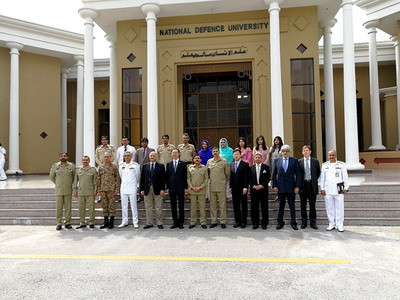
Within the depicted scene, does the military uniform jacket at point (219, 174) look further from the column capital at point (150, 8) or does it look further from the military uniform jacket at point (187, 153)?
the column capital at point (150, 8)

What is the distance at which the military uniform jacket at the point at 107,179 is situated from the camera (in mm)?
7586

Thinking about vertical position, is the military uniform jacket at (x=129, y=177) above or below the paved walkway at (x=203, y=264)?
above

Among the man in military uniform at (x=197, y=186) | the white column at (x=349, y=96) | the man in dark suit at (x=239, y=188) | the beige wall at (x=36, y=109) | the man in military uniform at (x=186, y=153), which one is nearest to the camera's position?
the man in dark suit at (x=239, y=188)

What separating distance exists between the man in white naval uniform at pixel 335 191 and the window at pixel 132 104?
7.79m

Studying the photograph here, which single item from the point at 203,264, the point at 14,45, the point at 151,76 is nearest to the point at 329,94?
the point at 151,76

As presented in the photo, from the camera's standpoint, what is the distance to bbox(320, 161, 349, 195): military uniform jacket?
6.94 metres

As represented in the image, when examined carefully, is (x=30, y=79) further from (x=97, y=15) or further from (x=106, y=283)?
(x=106, y=283)

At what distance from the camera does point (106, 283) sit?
13.5ft

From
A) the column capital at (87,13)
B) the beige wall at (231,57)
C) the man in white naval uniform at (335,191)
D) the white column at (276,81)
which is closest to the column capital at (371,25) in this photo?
the beige wall at (231,57)

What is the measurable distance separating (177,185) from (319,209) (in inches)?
130

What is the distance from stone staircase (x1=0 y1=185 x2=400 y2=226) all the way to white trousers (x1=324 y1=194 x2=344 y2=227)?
463 millimetres

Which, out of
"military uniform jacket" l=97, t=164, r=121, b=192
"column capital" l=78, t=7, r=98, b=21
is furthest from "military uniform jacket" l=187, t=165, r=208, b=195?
"column capital" l=78, t=7, r=98, b=21

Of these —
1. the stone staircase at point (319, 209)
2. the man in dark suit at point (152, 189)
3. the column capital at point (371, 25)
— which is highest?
the column capital at point (371, 25)

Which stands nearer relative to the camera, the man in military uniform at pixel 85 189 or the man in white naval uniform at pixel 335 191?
the man in white naval uniform at pixel 335 191
